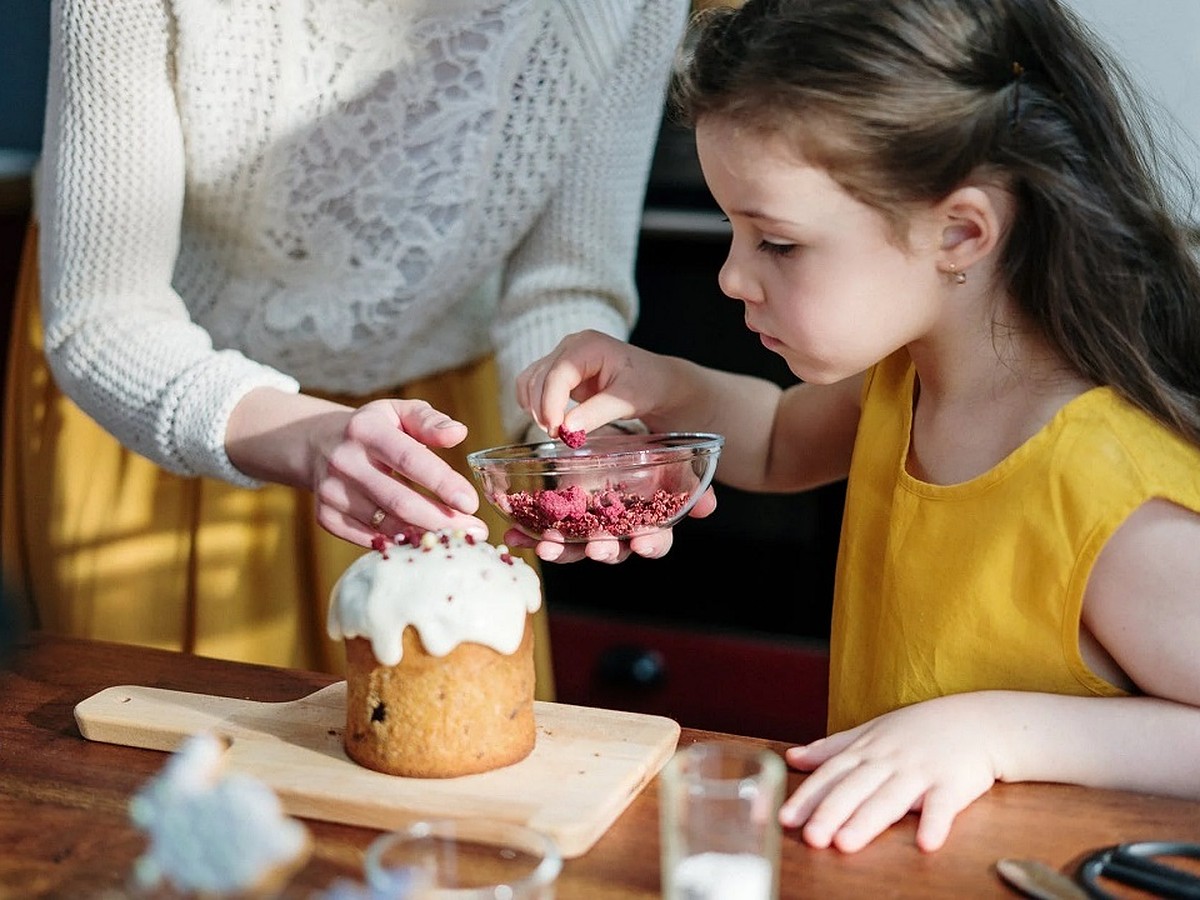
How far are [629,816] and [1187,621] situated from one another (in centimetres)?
45

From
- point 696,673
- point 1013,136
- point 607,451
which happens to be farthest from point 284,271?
point 696,673

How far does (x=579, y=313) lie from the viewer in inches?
63.3

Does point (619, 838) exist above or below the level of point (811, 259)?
below

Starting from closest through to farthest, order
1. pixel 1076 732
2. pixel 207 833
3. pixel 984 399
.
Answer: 1. pixel 207 833
2. pixel 1076 732
3. pixel 984 399

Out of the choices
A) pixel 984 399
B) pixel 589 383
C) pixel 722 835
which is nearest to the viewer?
pixel 722 835

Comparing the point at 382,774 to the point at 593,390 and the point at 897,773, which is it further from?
the point at 593,390

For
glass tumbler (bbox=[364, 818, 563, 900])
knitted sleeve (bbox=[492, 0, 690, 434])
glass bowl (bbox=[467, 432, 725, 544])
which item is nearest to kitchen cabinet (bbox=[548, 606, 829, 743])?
knitted sleeve (bbox=[492, 0, 690, 434])

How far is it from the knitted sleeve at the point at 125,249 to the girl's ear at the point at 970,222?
2.07 feet

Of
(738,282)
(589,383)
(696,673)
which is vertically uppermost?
(738,282)

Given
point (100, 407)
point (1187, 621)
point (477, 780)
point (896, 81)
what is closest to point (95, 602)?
point (100, 407)

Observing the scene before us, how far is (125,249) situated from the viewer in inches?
56.9

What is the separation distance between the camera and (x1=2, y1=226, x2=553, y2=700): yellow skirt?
64.6 inches

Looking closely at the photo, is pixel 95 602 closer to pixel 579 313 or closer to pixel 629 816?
pixel 579 313

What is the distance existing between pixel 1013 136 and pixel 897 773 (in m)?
0.52
